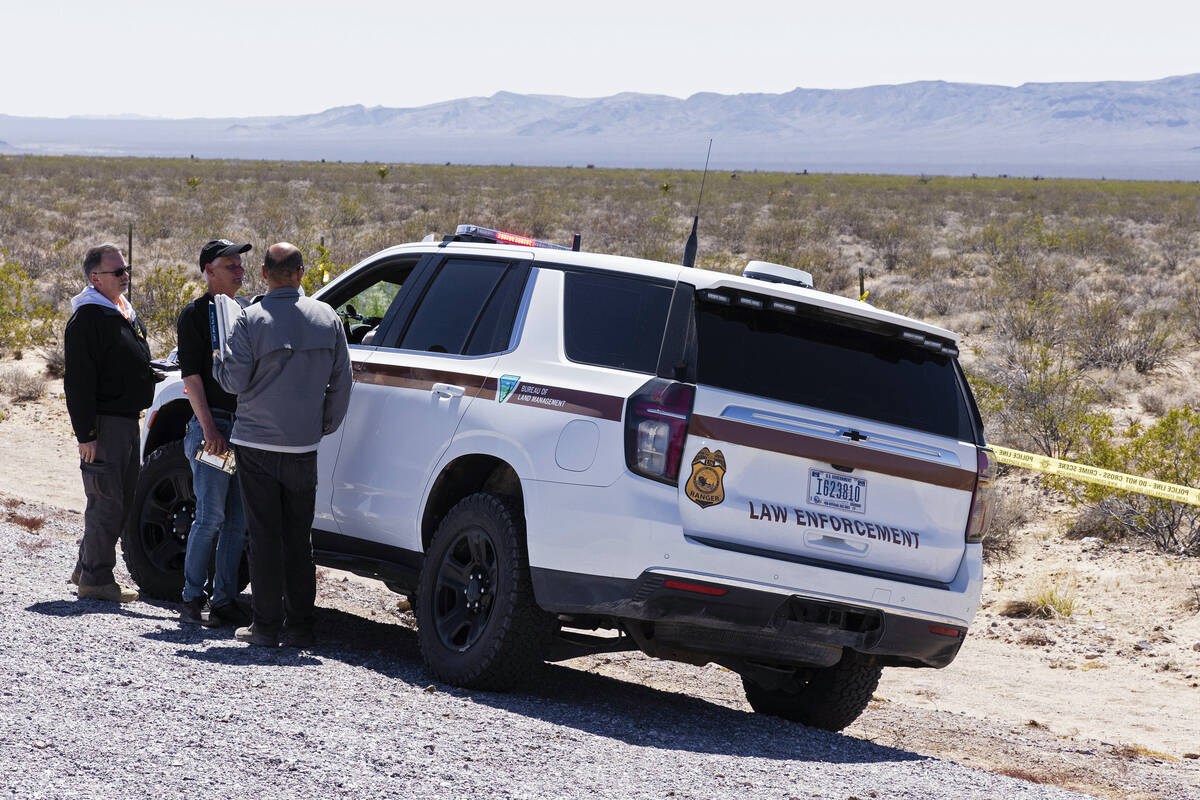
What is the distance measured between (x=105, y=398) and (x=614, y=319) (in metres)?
2.99

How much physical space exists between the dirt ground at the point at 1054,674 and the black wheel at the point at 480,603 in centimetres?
199

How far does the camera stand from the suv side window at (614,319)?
18.7ft

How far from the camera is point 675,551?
17.8 feet

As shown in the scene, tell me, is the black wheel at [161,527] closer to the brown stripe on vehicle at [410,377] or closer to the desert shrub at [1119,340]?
the brown stripe on vehicle at [410,377]

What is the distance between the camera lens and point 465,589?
6.18 m

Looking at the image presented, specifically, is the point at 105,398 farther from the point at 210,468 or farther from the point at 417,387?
the point at 417,387

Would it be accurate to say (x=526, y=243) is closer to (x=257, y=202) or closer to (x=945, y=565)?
(x=945, y=565)

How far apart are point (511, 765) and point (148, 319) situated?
56.7 feet

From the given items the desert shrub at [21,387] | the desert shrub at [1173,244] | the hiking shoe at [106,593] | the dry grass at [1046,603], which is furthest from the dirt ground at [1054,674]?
the desert shrub at [1173,244]

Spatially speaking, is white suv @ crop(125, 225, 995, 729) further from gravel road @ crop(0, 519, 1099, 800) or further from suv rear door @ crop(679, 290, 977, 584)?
gravel road @ crop(0, 519, 1099, 800)

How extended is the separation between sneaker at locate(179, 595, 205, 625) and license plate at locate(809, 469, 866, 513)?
10.8 ft

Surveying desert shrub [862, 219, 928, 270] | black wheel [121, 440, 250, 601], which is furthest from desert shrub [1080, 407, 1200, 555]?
desert shrub [862, 219, 928, 270]

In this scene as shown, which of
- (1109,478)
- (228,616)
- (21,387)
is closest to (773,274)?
(228,616)

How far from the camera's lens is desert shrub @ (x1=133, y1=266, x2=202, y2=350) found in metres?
Answer: 19.9
